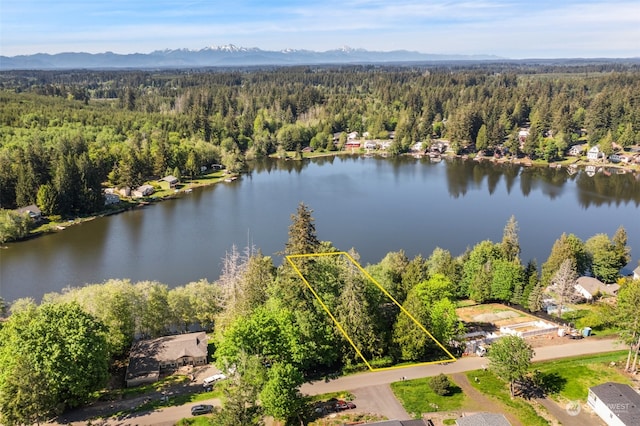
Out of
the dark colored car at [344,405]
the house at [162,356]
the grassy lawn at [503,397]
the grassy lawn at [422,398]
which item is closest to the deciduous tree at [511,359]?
the grassy lawn at [503,397]

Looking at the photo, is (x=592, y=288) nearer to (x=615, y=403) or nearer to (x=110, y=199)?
(x=615, y=403)

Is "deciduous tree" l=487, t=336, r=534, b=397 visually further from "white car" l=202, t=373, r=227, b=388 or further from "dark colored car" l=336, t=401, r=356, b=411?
"white car" l=202, t=373, r=227, b=388

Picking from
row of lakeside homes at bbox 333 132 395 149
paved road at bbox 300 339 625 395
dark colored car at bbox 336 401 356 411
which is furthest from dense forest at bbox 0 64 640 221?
dark colored car at bbox 336 401 356 411

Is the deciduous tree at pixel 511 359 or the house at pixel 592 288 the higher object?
the deciduous tree at pixel 511 359

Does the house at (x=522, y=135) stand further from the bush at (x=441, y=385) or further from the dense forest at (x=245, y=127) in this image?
the bush at (x=441, y=385)

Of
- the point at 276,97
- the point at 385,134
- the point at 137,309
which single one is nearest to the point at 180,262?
the point at 137,309

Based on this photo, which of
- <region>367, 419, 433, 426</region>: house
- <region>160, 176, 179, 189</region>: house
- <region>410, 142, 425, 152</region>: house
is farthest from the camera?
<region>410, 142, 425, 152</region>: house
